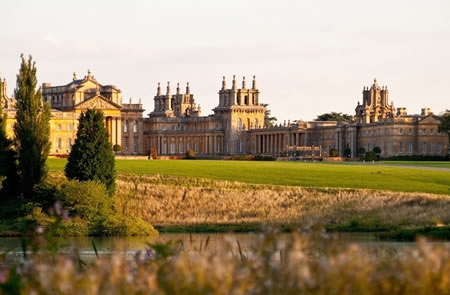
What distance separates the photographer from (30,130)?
46.9 m

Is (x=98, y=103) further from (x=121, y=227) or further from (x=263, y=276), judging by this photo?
(x=263, y=276)

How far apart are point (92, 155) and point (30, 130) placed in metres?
3.08

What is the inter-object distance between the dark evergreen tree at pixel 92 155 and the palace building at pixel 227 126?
68232 millimetres

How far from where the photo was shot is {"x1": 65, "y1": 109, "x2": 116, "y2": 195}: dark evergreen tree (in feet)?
151

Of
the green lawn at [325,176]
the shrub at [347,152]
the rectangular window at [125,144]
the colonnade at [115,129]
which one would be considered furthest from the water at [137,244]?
the rectangular window at [125,144]

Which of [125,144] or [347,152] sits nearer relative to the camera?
[347,152]

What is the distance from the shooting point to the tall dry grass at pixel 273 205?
43531mm

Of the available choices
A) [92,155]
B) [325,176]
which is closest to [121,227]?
[92,155]

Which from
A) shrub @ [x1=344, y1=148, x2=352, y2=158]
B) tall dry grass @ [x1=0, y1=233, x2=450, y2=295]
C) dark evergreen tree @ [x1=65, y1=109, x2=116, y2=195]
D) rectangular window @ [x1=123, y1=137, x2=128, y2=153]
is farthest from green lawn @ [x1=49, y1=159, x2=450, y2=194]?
rectangular window @ [x1=123, y1=137, x2=128, y2=153]

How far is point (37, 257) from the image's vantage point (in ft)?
35.4

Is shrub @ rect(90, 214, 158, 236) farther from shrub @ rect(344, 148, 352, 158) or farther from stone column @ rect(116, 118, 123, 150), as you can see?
shrub @ rect(344, 148, 352, 158)

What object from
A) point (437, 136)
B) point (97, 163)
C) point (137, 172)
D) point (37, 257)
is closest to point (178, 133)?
point (437, 136)

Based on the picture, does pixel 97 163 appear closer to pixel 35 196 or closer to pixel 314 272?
pixel 35 196

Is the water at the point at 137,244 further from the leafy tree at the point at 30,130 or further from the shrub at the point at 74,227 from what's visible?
the leafy tree at the point at 30,130
